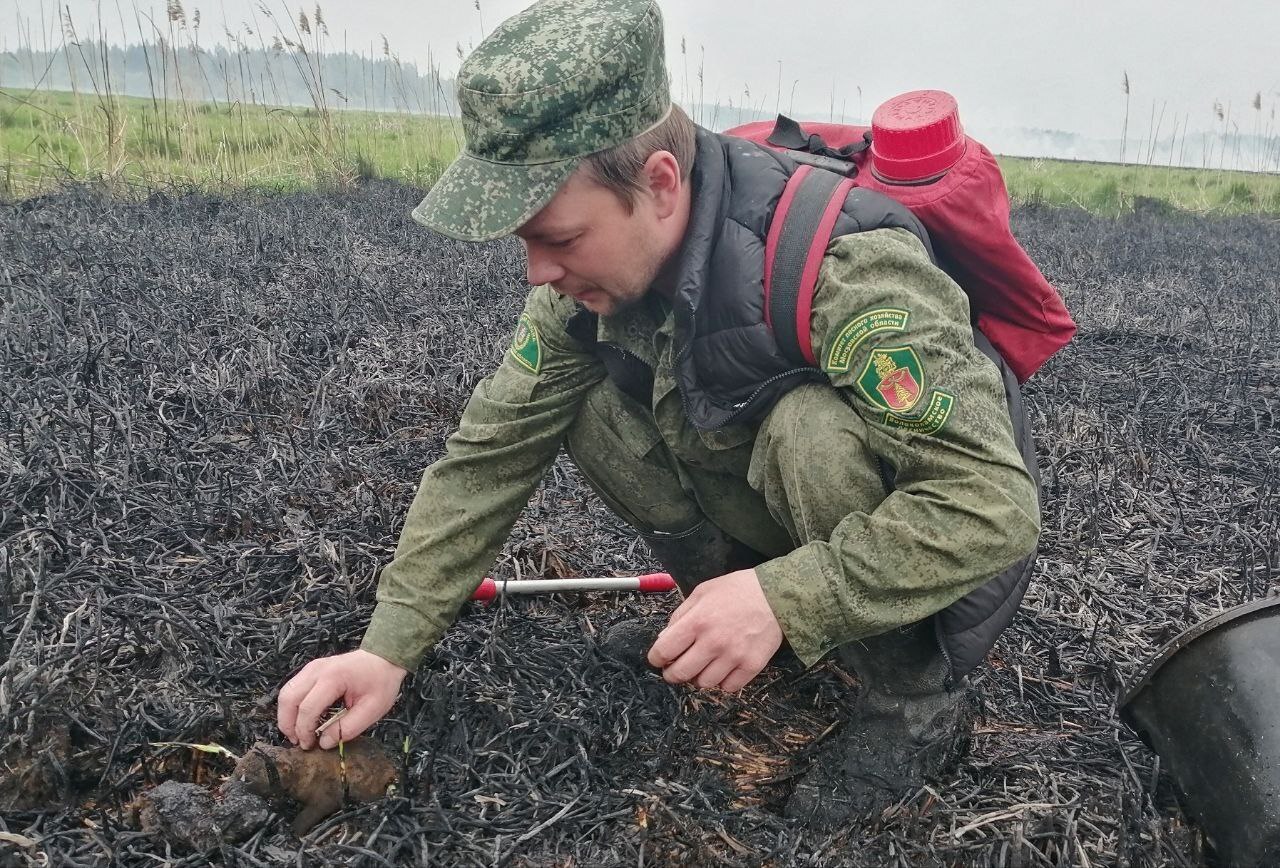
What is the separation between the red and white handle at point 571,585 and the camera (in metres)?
1.94

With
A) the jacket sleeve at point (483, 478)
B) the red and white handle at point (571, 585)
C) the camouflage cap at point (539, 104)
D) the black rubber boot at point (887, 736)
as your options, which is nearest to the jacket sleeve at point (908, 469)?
the black rubber boot at point (887, 736)

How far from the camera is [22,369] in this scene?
2.84 m

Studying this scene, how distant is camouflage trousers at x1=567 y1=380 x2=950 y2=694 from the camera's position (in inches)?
54.1

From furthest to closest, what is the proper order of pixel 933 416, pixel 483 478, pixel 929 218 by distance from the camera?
pixel 483 478 < pixel 929 218 < pixel 933 416

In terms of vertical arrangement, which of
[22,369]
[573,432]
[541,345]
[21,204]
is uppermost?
[541,345]

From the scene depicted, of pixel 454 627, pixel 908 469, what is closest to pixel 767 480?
pixel 908 469

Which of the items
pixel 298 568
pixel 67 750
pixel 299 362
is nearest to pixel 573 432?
pixel 298 568

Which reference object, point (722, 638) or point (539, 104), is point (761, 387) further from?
point (539, 104)

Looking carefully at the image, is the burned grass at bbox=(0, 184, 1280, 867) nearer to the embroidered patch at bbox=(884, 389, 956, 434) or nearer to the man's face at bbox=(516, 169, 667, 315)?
the embroidered patch at bbox=(884, 389, 956, 434)

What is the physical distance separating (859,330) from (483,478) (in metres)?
0.72

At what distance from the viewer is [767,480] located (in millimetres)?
1492

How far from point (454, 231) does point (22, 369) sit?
2.25 meters

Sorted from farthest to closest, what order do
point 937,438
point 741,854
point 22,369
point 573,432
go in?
point 22,369 → point 573,432 → point 741,854 → point 937,438

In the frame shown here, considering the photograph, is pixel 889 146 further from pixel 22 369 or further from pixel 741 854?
pixel 22 369
